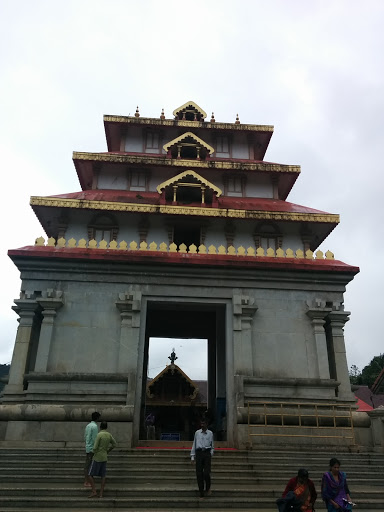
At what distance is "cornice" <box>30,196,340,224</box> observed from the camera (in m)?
17.5

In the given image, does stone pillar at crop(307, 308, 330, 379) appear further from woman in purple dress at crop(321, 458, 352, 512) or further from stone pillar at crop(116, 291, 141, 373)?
woman in purple dress at crop(321, 458, 352, 512)

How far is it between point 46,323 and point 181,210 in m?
6.89

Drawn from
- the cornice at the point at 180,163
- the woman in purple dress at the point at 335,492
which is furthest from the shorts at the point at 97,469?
the cornice at the point at 180,163

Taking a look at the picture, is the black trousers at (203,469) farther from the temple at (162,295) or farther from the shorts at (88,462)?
the temple at (162,295)

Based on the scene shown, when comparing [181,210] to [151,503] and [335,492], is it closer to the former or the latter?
[151,503]

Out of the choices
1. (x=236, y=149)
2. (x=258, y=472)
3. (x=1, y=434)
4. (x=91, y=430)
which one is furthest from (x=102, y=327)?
(x=236, y=149)

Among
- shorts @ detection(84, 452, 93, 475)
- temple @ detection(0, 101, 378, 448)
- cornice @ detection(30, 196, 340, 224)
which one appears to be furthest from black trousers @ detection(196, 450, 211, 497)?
cornice @ detection(30, 196, 340, 224)

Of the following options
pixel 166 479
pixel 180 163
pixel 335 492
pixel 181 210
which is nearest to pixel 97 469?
A: pixel 166 479

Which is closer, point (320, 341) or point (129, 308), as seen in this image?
point (129, 308)

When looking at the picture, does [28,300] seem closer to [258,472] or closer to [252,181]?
[258,472]

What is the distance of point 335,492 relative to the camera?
6727 mm

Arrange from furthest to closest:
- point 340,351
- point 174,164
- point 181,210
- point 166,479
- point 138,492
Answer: point 174,164 < point 181,210 < point 340,351 < point 166,479 < point 138,492

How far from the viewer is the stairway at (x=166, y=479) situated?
9.37m

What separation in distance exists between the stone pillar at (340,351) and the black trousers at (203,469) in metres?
7.33
